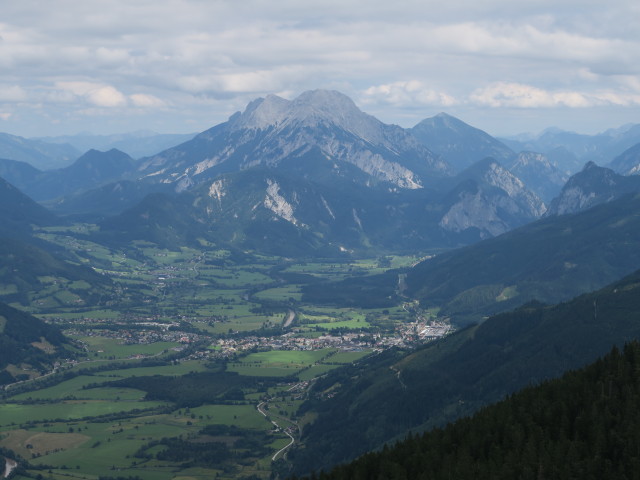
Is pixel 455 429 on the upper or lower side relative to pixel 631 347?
lower

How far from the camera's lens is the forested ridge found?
121188 millimetres

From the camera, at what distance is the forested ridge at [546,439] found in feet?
398

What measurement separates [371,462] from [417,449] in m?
7.87

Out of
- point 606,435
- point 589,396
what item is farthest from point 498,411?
point 606,435

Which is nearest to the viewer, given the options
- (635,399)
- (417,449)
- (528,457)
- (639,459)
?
(639,459)

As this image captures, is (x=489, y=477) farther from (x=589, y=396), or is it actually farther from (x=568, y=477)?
(x=589, y=396)

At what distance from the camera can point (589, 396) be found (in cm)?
14062

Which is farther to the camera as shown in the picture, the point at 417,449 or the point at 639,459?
the point at 417,449

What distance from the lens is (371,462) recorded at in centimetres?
14525

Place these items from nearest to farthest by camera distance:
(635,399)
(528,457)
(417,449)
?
(528,457) < (635,399) < (417,449)

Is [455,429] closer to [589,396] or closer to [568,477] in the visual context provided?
[589,396]

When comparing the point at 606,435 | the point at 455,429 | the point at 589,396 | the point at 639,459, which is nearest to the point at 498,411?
the point at 455,429

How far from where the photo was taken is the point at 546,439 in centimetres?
13250

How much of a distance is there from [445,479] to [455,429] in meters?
24.8
